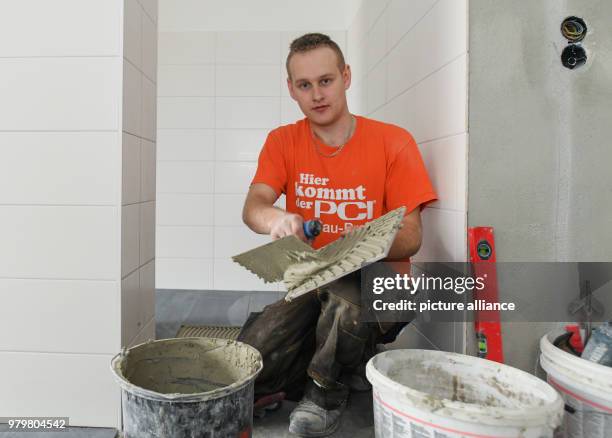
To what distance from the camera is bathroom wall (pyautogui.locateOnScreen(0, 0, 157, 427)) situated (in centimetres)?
128

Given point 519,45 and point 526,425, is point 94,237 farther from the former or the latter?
point 519,45

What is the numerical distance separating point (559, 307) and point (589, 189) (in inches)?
13.9

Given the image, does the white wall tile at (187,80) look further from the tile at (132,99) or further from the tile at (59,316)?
the tile at (59,316)

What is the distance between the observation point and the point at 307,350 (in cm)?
143

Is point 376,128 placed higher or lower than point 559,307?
higher

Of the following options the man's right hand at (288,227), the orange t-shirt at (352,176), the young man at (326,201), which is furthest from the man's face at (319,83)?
the man's right hand at (288,227)

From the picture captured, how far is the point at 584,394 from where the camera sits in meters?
0.94

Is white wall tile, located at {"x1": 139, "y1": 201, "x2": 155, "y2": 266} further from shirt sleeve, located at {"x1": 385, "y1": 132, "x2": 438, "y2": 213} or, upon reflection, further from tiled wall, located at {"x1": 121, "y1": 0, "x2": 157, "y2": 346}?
shirt sleeve, located at {"x1": 385, "y1": 132, "x2": 438, "y2": 213}

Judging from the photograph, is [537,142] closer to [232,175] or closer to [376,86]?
[376,86]

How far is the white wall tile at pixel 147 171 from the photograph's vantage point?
1487 millimetres

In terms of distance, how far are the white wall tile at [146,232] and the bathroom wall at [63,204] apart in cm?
18

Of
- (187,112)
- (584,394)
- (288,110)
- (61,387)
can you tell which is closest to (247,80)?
(288,110)

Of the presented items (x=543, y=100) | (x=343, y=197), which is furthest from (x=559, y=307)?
(x=343, y=197)

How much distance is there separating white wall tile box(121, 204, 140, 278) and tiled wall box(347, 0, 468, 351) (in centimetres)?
102
